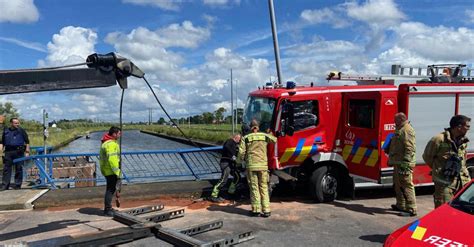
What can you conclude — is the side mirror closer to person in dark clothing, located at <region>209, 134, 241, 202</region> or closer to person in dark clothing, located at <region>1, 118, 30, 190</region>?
person in dark clothing, located at <region>209, 134, 241, 202</region>

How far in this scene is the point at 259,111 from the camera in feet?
30.3

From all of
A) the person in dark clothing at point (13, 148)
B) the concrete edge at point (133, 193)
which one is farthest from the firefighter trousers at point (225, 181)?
the person in dark clothing at point (13, 148)

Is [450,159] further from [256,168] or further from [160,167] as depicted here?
[160,167]

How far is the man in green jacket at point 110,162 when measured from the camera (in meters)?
7.75

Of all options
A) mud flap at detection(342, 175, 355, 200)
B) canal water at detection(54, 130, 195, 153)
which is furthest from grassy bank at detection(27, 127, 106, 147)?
mud flap at detection(342, 175, 355, 200)

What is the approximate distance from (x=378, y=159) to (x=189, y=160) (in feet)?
16.1

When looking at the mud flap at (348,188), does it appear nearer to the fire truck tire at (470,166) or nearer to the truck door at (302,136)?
the truck door at (302,136)

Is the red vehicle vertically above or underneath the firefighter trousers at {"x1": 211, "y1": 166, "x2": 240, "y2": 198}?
above

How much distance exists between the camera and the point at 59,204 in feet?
28.6

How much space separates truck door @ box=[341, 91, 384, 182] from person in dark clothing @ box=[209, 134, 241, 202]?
239 cm

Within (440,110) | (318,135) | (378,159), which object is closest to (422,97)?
(440,110)

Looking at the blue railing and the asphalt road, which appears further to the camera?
the blue railing

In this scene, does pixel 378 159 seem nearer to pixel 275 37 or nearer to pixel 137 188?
pixel 137 188

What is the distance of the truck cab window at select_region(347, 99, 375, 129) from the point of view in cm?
861
